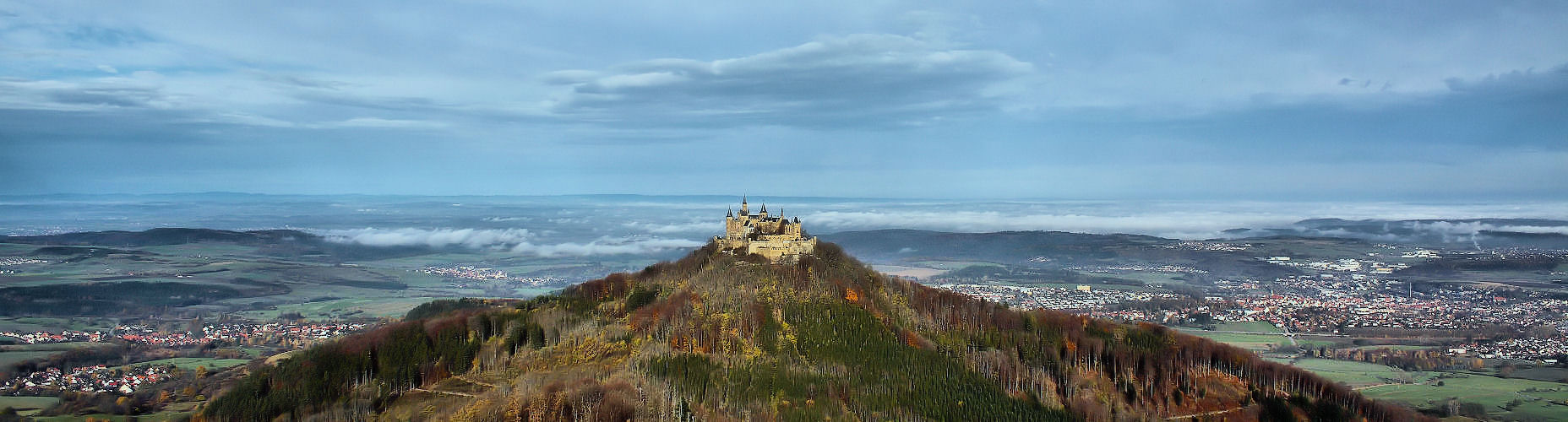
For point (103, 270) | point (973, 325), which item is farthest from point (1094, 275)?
point (103, 270)

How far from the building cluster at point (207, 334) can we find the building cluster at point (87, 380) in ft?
52.9

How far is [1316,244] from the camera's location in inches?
7480

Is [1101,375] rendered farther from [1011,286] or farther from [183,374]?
[1011,286]

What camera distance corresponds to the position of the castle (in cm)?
6675

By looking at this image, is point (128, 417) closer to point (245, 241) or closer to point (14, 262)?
point (14, 262)

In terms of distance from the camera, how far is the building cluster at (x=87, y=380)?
54.8 meters

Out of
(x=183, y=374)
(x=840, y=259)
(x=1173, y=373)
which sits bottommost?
(x=183, y=374)

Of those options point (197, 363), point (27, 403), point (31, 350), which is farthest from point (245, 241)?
point (27, 403)

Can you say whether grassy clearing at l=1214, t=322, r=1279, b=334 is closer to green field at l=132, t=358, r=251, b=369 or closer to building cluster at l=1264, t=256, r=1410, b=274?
building cluster at l=1264, t=256, r=1410, b=274

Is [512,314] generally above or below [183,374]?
above

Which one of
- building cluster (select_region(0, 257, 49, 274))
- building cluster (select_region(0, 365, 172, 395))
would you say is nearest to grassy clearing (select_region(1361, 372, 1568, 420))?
building cluster (select_region(0, 365, 172, 395))

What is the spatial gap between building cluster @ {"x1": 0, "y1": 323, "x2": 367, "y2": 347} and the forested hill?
1211 inches

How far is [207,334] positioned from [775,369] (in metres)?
71.2

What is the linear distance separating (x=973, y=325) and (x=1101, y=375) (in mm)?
9461
